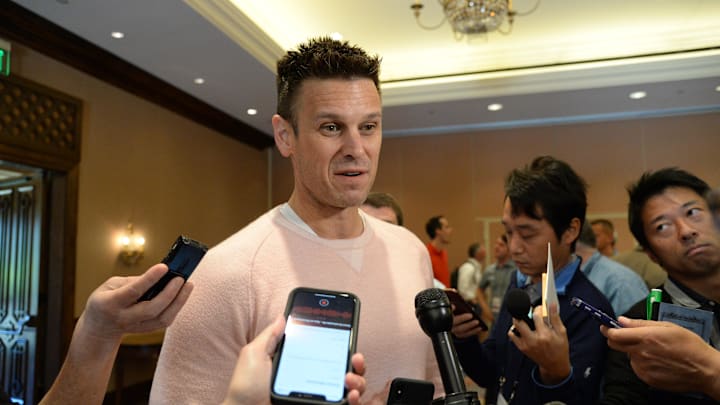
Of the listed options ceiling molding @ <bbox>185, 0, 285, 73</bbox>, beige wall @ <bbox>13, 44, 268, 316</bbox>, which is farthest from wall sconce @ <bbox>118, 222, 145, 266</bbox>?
ceiling molding @ <bbox>185, 0, 285, 73</bbox>

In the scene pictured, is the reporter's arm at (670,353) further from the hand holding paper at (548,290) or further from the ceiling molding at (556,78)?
the ceiling molding at (556,78)

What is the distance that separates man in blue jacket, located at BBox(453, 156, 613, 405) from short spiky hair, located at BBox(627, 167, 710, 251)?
149 mm

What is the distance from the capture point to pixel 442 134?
27.5 ft

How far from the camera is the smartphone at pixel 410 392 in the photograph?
74 cm

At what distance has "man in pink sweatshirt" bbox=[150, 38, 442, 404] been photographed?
1024 millimetres

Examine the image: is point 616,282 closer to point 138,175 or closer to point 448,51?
point 448,51

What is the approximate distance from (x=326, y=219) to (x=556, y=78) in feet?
19.1

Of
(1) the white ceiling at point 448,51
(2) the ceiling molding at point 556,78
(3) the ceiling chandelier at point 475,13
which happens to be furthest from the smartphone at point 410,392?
(2) the ceiling molding at point 556,78

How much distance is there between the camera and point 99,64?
521 centimetres

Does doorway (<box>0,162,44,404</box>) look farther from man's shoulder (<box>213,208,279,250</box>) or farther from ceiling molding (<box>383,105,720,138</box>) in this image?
ceiling molding (<box>383,105,720,138</box>)

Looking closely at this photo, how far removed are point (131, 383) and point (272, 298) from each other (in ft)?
17.9

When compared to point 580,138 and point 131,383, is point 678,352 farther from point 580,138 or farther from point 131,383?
point 580,138

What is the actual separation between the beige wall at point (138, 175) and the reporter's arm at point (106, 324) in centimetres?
443

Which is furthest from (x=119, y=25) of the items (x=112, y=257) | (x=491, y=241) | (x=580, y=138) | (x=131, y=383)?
(x=580, y=138)
